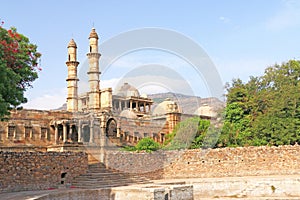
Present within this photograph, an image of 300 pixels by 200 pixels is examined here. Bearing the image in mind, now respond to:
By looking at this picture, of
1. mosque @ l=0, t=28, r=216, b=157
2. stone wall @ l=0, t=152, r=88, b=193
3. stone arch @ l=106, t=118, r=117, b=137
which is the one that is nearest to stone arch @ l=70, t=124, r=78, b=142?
mosque @ l=0, t=28, r=216, b=157

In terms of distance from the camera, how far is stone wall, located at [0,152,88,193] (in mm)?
18078

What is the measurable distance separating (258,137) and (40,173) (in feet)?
48.8

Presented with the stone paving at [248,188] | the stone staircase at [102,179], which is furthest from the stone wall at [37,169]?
the stone paving at [248,188]

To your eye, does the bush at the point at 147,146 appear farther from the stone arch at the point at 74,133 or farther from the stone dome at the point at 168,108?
the stone dome at the point at 168,108

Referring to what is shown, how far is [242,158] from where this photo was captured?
957 inches

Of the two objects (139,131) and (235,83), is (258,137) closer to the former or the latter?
(235,83)

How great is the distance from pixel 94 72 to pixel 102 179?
671 inches

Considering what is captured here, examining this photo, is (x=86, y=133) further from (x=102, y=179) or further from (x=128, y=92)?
(x=128, y=92)

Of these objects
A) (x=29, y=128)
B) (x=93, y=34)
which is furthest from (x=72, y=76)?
(x=29, y=128)

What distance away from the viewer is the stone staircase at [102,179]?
65.6 ft

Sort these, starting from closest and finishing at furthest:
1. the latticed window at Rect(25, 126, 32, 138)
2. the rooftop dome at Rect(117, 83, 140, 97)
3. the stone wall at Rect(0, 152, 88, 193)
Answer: the stone wall at Rect(0, 152, 88, 193) → the latticed window at Rect(25, 126, 32, 138) → the rooftop dome at Rect(117, 83, 140, 97)

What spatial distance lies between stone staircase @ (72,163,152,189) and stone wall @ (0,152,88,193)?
464 millimetres

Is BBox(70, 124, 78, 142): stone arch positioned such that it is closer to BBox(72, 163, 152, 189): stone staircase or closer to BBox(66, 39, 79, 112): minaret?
BBox(72, 163, 152, 189): stone staircase

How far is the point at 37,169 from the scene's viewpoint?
19.2 m
